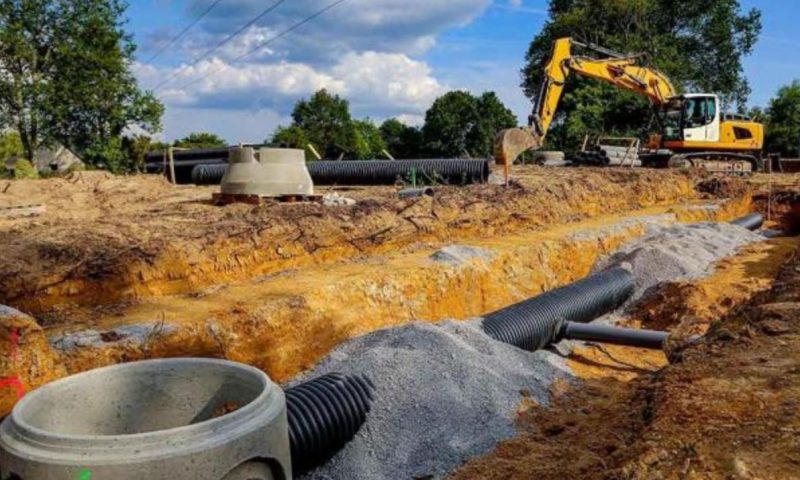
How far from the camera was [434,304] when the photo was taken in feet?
29.6

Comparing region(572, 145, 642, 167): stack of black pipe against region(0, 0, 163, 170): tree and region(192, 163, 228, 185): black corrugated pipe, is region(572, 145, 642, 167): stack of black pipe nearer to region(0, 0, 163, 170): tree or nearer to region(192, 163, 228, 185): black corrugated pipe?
region(192, 163, 228, 185): black corrugated pipe

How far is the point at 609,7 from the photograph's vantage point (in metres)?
49.4

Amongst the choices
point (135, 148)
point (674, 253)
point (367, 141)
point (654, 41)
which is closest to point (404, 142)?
point (367, 141)

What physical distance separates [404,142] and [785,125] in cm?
3033

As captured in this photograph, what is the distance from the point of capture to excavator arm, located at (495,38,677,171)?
54.4ft

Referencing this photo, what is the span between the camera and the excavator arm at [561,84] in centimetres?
1658

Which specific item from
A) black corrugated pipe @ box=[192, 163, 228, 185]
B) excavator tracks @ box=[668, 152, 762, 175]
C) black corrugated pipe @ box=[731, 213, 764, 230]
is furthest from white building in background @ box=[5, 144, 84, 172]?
black corrugated pipe @ box=[731, 213, 764, 230]

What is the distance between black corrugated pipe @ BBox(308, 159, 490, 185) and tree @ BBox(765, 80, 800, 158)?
40152mm

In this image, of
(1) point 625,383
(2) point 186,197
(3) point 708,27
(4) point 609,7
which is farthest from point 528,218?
(3) point 708,27

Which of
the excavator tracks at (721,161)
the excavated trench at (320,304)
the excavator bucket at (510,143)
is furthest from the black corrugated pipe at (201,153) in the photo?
the excavator tracks at (721,161)

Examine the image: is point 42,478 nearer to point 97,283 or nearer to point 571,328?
point 97,283

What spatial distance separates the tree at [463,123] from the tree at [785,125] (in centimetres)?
1969

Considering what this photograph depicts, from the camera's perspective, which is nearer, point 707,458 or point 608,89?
point 707,458

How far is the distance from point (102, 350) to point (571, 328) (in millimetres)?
5326
